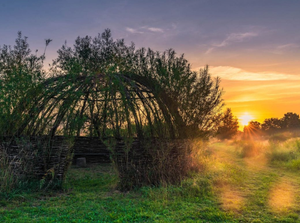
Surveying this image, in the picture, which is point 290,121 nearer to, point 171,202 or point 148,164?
point 148,164

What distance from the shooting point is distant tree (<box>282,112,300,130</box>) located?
3517 cm

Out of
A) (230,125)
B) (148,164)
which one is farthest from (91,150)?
(230,125)

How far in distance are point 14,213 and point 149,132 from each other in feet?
14.1

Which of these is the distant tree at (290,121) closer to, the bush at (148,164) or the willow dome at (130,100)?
the willow dome at (130,100)

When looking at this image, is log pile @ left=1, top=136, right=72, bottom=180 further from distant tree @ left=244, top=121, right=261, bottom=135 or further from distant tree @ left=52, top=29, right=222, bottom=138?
distant tree @ left=244, top=121, right=261, bottom=135

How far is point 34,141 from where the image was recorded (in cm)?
688

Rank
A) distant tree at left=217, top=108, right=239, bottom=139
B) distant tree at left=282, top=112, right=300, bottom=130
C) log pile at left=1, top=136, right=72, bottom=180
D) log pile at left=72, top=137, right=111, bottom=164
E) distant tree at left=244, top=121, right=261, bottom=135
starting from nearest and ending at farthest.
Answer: log pile at left=1, top=136, right=72, bottom=180 → log pile at left=72, top=137, right=111, bottom=164 → distant tree at left=217, top=108, right=239, bottom=139 → distant tree at left=282, top=112, right=300, bottom=130 → distant tree at left=244, top=121, right=261, bottom=135

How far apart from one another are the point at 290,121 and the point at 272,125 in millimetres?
2364

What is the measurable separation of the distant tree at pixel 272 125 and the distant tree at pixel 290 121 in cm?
63

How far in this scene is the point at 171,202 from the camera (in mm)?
5426

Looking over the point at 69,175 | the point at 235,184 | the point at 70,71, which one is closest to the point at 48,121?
the point at 70,71

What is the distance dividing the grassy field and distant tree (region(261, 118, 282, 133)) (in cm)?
3127

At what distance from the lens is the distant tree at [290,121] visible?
35175 mm

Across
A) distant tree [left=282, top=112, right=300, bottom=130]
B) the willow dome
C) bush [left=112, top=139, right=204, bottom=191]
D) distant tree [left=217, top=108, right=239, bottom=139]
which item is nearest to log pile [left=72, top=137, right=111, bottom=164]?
the willow dome
